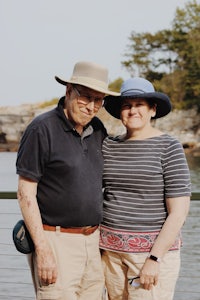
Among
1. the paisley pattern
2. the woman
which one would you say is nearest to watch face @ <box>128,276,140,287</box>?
the woman

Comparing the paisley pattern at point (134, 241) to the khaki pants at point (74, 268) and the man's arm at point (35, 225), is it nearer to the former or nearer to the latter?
the khaki pants at point (74, 268)

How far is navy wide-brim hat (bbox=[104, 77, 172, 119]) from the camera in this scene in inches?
120

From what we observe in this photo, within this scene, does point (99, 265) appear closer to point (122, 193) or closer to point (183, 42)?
point (122, 193)

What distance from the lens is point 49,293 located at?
9.88 feet

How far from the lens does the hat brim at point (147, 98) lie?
3.05m

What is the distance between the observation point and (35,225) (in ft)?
9.56

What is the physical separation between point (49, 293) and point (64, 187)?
0.44 m

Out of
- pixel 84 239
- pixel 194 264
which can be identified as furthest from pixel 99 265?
pixel 194 264

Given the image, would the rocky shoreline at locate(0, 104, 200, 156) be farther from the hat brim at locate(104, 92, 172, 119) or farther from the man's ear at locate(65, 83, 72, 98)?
the man's ear at locate(65, 83, 72, 98)

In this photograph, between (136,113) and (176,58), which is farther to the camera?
(176,58)

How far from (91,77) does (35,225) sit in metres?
0.63

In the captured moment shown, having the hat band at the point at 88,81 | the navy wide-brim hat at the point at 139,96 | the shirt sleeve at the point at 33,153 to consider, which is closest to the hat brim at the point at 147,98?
the navy wide-brim hat at the point at 139,96

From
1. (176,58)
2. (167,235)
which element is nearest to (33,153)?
(167,235)

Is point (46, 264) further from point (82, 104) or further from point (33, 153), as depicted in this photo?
point (82, 104)
